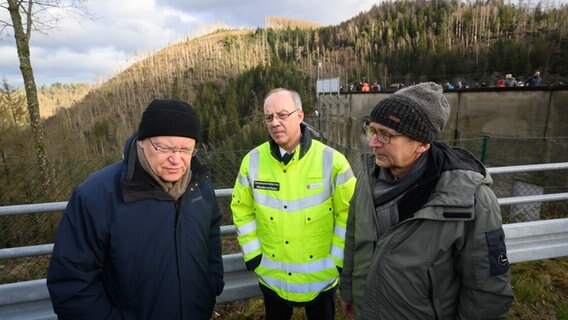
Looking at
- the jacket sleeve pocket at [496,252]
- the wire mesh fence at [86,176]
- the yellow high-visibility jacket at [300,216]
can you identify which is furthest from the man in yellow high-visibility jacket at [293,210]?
the wire mesh fence at [86,176]

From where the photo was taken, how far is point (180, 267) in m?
1.64

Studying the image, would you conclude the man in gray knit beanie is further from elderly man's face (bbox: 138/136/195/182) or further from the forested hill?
the forested hill

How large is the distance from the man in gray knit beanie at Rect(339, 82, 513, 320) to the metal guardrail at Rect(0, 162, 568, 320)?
3.90 ft

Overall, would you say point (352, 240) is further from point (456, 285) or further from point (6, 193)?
point (6, 193)

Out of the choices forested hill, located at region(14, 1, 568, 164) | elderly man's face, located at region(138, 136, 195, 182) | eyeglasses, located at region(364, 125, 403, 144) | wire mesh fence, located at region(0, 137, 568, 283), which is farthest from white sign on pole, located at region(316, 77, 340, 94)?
elderly man's face, located at region(138, 136, 195, 182)

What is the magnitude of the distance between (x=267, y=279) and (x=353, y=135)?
2288 centimetres

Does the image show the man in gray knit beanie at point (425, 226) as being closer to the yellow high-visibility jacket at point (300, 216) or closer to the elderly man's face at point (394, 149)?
the elderly man's face at point (394, 149)

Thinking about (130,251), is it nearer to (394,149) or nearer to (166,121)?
(166,121)

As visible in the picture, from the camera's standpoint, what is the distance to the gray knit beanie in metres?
1.48

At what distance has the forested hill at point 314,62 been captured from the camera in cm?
3609

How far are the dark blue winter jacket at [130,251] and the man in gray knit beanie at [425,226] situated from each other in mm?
896

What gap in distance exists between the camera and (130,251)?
1521mm

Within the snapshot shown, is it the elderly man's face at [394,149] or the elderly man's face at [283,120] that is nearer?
the elderly man's face at [394,149]

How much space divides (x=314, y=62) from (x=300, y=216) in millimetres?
78006
